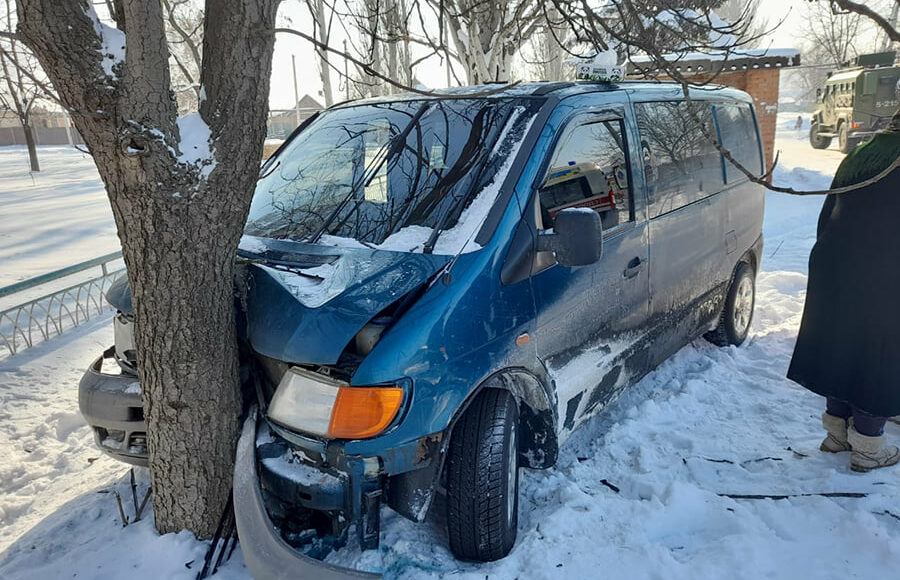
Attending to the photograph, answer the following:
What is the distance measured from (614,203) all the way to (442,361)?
4.82ft

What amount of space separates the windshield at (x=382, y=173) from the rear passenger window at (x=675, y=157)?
1.01 m

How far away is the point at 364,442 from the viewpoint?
7.34 feet

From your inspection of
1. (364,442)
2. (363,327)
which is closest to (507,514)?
(364,442)

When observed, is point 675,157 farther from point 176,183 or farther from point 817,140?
point 817,140

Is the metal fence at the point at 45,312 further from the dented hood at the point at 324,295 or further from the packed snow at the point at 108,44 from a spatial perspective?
the packed snow at the point at 108,44

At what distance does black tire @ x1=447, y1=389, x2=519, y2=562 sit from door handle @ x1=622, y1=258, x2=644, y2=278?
3.80 ft

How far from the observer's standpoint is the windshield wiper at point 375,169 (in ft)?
9.98

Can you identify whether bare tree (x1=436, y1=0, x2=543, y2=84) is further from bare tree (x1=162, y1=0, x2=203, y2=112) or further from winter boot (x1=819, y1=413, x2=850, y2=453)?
winter boot (x1=819, y1=413, x2=850, y2=453)

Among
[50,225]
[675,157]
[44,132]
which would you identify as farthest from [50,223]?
[44,132]

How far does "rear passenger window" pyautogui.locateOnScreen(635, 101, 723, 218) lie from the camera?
11.8 ft

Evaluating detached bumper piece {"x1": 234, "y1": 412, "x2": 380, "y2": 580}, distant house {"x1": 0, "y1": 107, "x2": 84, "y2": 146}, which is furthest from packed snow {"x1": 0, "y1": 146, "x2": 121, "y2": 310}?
distant house {"x1": 0, "y1": 107, "x2": 84, "y2": 146}

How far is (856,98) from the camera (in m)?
20.2

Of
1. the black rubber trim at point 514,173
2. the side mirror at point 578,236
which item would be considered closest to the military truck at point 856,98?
the black rubber trim at point 514,173

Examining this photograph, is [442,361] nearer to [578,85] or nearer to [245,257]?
[245,257]
